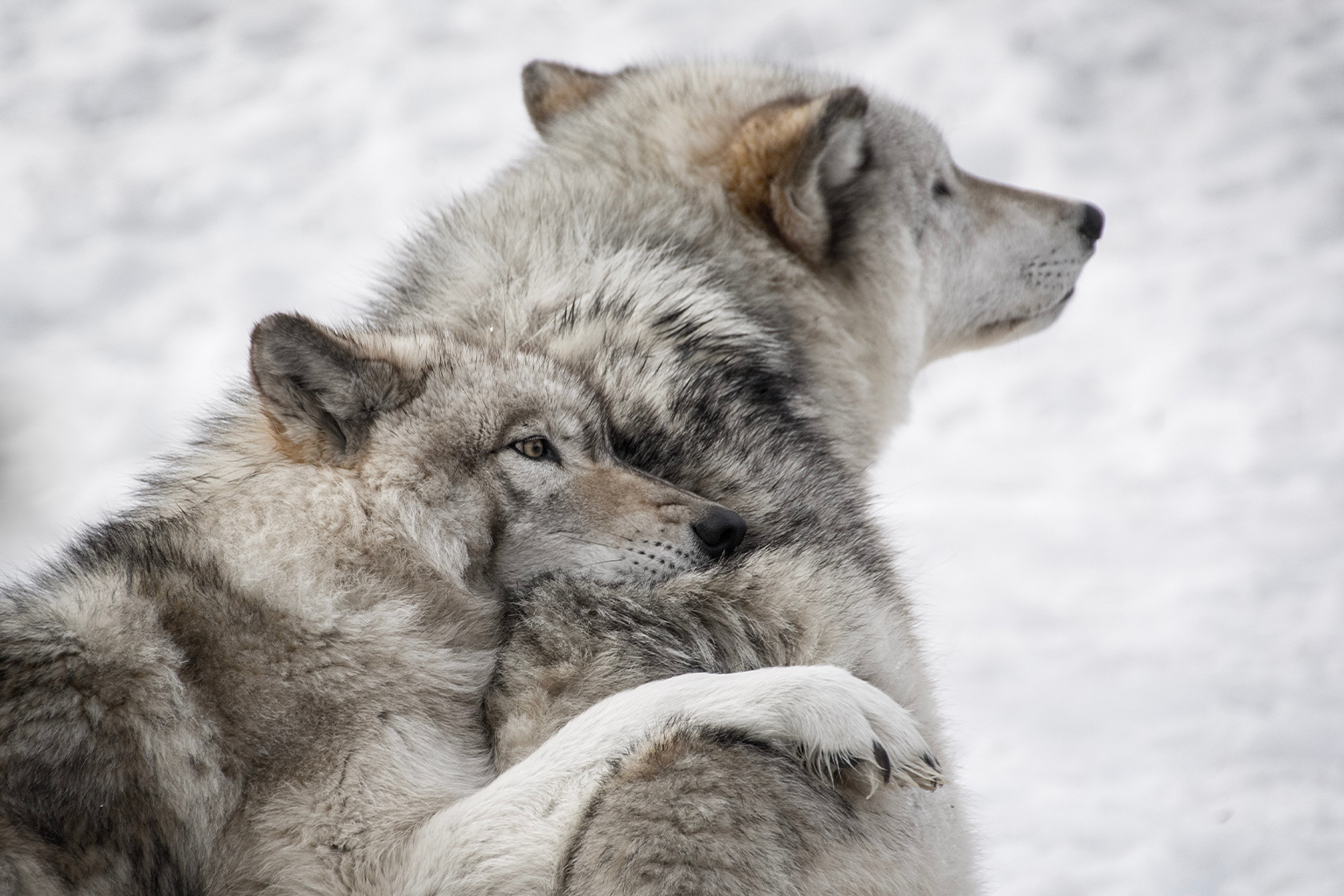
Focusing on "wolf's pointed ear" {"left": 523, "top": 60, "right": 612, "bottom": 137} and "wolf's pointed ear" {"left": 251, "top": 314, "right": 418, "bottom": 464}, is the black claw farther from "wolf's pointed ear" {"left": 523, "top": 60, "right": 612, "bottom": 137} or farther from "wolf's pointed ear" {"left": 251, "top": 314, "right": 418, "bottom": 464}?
"wolf's pointed ear" {"left": 523, "top": 60, "right": 612, "bottom": 137}

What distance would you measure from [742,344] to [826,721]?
46.5 inches

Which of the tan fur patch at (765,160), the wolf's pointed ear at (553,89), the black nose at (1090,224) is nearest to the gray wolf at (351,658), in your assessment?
the tan fur patch at (765,160)

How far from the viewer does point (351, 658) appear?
84.7 inches

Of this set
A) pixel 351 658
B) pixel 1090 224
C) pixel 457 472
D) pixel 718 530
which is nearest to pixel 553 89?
pixel 1090 224

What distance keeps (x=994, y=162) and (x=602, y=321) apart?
4028mm

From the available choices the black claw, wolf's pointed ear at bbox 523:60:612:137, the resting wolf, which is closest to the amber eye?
the resting wolf

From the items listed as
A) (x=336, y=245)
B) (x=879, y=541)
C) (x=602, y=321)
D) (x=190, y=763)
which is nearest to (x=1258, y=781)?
(x=879, y=541)

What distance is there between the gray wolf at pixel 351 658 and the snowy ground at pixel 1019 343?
1.14 metres

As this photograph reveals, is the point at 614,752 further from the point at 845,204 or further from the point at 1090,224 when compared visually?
the point at 1090,224

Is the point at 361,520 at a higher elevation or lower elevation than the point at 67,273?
lower

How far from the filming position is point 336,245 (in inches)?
226

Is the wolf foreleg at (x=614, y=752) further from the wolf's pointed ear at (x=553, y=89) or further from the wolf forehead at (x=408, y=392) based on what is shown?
the wolf's pointed ear at (x=553, y=89)

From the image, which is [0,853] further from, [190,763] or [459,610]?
[459,610]

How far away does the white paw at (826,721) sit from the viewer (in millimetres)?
1974
